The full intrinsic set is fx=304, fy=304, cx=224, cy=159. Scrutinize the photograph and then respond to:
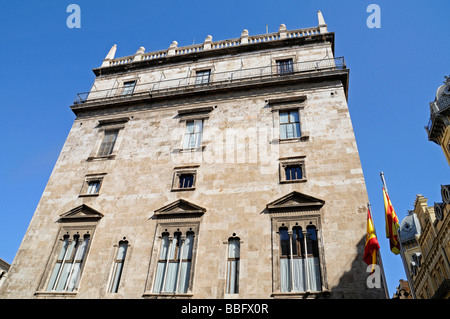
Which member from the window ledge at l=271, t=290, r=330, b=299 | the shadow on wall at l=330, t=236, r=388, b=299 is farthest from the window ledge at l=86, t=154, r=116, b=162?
the shadow on wall at l=330, t=236, r=388, b=299

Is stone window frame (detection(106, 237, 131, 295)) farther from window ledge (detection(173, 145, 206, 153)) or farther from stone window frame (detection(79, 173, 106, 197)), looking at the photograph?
window ledge (detection(173, 145, 206, 153))

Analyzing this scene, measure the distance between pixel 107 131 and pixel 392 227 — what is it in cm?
1803

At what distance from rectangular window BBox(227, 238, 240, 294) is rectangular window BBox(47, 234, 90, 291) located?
754 cm

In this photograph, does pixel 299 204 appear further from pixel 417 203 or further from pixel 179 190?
pixel 417 203

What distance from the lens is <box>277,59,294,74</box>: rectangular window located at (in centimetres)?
2102

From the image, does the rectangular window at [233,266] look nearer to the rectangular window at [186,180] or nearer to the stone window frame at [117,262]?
the rectangular window at [186,180]

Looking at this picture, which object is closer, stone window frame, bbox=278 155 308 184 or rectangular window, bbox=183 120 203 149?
stone window frame, bbox=278 155 308 184

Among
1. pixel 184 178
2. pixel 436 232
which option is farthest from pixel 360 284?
pixel 436 232

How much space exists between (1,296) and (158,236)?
27.2ft

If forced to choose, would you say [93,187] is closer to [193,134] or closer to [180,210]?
[180,210]

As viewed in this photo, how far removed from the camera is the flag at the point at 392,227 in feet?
40.2

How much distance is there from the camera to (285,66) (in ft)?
69.9

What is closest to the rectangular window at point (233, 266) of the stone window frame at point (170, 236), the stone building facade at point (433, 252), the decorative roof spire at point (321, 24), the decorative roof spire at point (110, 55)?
the stone window frame at point (170, 236)

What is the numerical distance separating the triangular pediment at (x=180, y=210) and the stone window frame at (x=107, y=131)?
5.81 m
